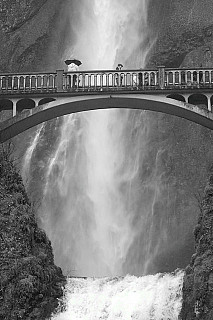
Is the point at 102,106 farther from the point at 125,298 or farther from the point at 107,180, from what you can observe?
the point at 107,180

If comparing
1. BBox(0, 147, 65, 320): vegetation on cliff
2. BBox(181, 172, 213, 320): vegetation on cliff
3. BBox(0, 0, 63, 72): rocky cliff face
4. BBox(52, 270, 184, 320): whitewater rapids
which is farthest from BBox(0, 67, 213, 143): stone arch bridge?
BBox(0, 0, 63, 72): rocky cliff face

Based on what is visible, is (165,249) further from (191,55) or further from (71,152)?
(191,55)

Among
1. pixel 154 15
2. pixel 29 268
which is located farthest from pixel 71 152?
pixel 29 268

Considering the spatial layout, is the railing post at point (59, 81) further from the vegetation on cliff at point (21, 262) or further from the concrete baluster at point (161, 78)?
the concrete baluster at point (161, 78)

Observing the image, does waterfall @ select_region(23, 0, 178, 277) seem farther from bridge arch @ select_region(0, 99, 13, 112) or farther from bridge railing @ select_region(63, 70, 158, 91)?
bridge railing @ select_region(63, 70, 158, 91)

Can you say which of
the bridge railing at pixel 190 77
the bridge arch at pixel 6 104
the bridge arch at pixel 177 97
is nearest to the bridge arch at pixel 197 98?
the bridge arch at pixel 177 97

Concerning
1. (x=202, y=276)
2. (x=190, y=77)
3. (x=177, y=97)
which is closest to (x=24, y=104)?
(x=177, y=97)
